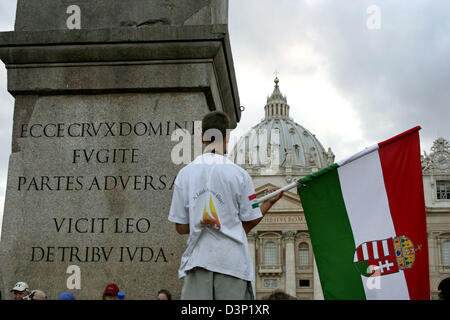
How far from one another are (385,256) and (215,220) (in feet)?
3.96

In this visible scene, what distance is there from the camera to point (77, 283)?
171 inches

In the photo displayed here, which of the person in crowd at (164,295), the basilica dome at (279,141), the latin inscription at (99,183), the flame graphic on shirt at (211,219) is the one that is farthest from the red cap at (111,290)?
the basilica dome at (279,141)

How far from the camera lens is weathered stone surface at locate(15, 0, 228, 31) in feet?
16.1

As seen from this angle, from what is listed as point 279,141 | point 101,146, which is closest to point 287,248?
point 279,141

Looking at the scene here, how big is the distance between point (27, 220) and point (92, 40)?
4.80 ft

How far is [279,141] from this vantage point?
11412cm

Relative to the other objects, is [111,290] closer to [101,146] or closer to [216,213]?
[101,146]

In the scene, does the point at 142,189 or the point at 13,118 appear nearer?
the point at 142,189

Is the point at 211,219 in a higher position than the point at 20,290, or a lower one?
higher

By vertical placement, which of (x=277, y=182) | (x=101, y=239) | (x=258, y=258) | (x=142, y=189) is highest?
(x=277, y=182)

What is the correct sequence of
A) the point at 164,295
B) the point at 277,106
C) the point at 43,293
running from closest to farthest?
the point at 164,295 < the point at 43,293 < the point at 277,106

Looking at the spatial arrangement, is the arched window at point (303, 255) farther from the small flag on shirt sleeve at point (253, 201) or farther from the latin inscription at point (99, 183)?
the small flag on shirt sleeve at point (253, 201)
